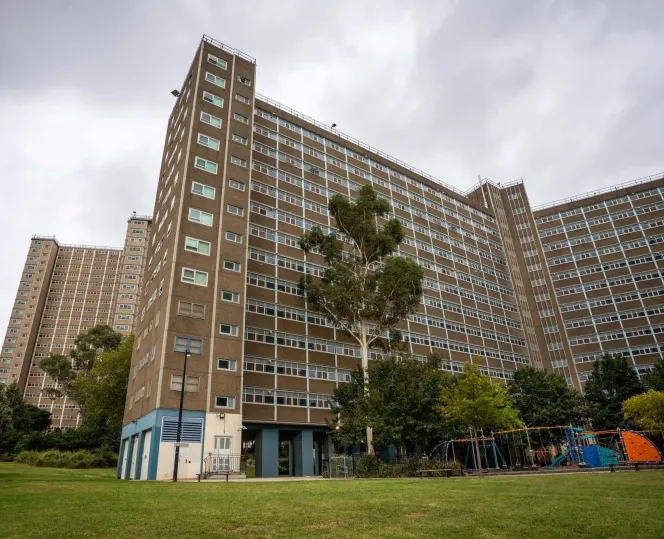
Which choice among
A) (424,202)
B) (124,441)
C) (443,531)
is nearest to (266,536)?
(443,531)

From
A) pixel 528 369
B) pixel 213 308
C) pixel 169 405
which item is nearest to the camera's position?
pixel 169 405

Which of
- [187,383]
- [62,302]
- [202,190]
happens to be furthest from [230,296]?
[62,302]

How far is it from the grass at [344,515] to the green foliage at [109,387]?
53970 mm

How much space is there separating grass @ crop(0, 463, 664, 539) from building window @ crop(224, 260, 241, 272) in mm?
28870

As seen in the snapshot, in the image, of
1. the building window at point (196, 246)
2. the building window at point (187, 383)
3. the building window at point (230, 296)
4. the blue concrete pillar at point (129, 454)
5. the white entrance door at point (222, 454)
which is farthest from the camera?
the building window at point (196, 246)

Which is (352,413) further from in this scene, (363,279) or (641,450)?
(641,450)

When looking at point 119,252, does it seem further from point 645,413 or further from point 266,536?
point 266,536

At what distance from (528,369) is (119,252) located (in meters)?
152

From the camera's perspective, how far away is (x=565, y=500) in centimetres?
1245

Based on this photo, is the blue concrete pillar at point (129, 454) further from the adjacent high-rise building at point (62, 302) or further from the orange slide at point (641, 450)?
the adjacent high-rise building at point (62, 302)

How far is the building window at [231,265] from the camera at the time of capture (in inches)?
1674

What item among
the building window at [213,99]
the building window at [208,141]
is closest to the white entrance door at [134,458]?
the building window at [208,141]

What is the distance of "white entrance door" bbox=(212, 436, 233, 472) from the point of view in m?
35.1

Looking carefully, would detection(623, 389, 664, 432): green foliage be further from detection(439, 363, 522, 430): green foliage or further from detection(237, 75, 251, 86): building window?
detection(237, 75, 251, 86): building window
